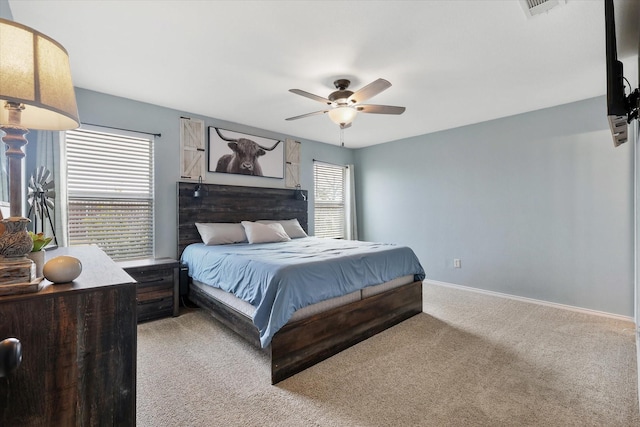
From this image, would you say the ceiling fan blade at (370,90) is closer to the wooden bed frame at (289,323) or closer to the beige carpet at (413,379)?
the wooden bed frame at (289,323)

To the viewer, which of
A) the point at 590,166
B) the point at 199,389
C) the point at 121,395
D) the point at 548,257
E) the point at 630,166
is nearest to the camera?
the point at 121,395

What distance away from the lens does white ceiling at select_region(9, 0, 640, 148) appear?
1.97m

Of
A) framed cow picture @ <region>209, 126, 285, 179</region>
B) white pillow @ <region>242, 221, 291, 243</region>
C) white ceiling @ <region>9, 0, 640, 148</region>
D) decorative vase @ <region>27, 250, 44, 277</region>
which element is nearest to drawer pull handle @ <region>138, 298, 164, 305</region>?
white pillow @ <region>242, 221, 291, 243</region>

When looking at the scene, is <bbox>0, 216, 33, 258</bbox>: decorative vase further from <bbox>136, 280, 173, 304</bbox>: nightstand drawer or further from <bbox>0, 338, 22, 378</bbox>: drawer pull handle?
<bbox>136, 280, 173, 304</bbox>: nightstand drawer

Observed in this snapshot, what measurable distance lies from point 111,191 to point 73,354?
10.1 feet

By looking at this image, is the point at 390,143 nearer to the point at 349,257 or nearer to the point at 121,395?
the point at 349,257

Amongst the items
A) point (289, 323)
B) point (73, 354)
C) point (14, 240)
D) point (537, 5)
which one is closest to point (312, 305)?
point (289, 323)

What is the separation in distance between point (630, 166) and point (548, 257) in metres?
1.31

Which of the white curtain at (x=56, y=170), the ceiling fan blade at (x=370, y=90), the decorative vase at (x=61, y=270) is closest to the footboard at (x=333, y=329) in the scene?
the decorative vase at (x=61, y=270)

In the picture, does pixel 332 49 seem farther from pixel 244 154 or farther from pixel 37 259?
pixel 244 154

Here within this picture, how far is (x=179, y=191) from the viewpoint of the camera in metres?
3.86

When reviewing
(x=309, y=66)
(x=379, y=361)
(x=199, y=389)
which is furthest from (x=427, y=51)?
(x=199, y=389)

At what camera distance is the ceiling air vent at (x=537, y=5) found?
1.88 meters

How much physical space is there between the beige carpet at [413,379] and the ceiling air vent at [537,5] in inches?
101
